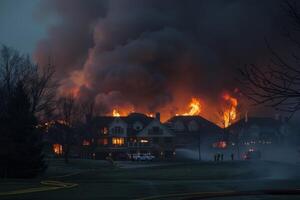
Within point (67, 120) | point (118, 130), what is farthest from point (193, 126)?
point (67, 120)

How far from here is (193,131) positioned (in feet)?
332

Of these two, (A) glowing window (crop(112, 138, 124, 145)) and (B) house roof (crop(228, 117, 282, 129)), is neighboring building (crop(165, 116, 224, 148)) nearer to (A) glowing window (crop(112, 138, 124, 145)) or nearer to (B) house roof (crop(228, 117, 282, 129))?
(B) house roof (crop(228, 117, 282, 129))

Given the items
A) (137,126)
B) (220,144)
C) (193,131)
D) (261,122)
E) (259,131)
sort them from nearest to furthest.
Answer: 1. (137,126)
2. (220,144)
3. (193,131)
4. (259,131)
5. (261,122)

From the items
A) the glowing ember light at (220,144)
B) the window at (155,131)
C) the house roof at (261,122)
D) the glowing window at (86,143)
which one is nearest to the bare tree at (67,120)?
the glowing window at (86,143)

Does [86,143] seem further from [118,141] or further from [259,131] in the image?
[259,131]

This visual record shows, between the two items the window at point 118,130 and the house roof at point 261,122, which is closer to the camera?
the window at point 118,130

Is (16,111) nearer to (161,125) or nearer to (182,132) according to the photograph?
(161,125)

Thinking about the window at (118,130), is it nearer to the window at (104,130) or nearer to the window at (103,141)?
the window at (104,130)

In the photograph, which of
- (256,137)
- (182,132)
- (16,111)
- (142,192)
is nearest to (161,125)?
(182,132)

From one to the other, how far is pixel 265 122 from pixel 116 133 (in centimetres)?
3251

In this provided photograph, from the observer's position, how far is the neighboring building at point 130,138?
92812mm

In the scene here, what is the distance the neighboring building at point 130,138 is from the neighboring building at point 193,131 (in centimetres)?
528

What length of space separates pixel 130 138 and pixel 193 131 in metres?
13.0

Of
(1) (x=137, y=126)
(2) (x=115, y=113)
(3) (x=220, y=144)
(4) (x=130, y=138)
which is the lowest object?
(3) (x=220, y=144)
